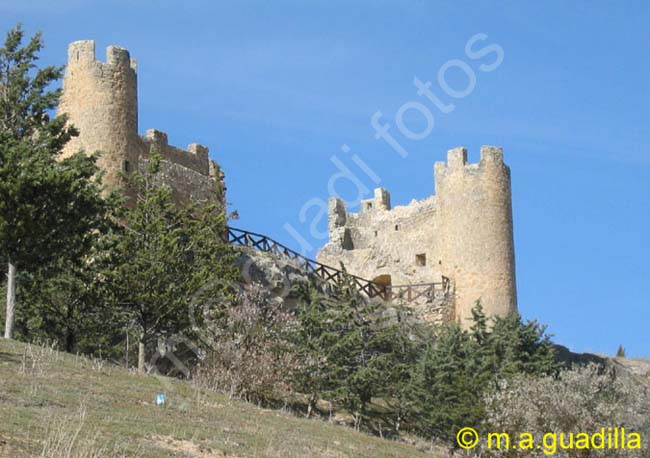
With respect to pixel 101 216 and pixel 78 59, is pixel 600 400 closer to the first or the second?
pixel 101 216

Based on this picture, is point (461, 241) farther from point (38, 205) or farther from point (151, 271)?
point (38, 205)

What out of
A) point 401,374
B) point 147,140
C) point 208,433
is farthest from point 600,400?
point 147,140

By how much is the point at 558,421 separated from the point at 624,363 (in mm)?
18541

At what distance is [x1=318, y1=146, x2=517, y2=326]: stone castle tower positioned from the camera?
38094 millimetres

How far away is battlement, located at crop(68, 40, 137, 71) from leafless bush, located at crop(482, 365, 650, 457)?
13084mm

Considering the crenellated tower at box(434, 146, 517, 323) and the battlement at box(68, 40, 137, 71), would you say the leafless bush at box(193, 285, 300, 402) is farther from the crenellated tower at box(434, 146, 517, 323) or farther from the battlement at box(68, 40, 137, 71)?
the crenellated tower at box(434, 146, 517, 323)

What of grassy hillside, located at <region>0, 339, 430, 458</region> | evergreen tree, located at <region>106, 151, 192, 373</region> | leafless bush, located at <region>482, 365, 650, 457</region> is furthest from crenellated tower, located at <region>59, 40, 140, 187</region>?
leafless bush, located at <region>482, 365, 650, 457</region>

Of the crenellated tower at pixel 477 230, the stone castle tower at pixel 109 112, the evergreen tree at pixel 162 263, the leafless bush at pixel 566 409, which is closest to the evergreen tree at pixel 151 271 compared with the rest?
the evergreen tree at pixel 162 263

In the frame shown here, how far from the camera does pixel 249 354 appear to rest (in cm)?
2564

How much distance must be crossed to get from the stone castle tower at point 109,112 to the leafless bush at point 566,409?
1084 centimetres

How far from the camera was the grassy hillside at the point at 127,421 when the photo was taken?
1355 centimetres

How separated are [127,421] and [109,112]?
1531 cm

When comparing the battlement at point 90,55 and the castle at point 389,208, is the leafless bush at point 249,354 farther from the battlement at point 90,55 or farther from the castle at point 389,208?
the battlement at point 90,55

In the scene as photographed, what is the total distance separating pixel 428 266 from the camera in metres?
40.1
